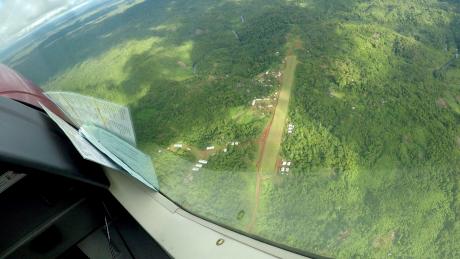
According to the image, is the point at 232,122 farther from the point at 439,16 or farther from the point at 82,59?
the point at 82,59

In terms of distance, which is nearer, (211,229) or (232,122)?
(211,229)

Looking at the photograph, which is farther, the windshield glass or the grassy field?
the grassy field

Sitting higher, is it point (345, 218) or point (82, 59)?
point (345, 218)

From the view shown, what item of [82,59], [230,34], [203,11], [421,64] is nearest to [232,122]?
[421,64]

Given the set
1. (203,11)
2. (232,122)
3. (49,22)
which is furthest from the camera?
(49,22)

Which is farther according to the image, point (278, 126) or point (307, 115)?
point (307, 115)
